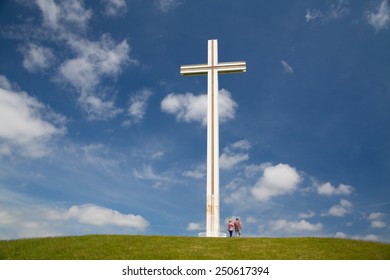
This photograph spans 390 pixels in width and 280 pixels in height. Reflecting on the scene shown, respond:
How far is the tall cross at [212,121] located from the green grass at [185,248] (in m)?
2.82

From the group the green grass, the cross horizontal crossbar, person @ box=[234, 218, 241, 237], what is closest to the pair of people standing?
person @ box=[234, 218, 241, 237]

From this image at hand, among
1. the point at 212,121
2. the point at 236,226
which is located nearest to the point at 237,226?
the point at 236,226

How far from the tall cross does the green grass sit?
9.26 feet

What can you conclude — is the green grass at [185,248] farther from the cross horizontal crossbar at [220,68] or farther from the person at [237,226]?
the cross horizontal crossbar at [220,68]

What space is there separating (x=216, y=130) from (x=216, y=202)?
14.2 feet

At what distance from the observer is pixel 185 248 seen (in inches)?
655

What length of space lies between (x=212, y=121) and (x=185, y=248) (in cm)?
925

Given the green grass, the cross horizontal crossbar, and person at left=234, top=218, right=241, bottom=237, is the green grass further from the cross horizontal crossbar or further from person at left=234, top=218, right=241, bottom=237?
the cross horizontal crossbar

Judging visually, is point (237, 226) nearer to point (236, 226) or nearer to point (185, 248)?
point (236, 226)

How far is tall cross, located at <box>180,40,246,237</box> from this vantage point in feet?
72.0

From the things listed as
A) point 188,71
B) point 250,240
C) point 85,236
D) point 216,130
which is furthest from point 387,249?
point 188,71
